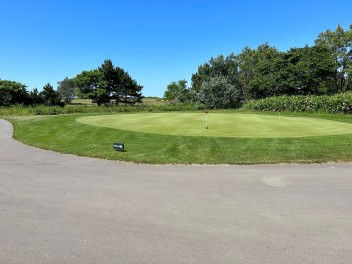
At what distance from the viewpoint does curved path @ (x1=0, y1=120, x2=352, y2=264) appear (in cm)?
386

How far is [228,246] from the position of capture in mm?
4008

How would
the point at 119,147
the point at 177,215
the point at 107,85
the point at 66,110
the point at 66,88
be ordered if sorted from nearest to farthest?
the point at 177,215 → the point at 119,147 → the point at 66,110 → the point at 107,85 → the point at 66,88

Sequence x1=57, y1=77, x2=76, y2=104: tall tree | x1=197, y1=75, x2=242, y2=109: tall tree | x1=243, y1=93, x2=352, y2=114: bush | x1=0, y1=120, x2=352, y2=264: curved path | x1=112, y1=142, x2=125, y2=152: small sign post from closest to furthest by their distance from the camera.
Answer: x1=0, y1=120, x2=352, y2=264: curved path, x1=112, y1=142, x2=125, y2=152: small sign post, x1=243, y1=93, x2=352, y2=114: bush, x1=197, y1=75, x2=242, y2=109: tall tree, x1=57, y1=77, x2=76, y2=104: tall tree

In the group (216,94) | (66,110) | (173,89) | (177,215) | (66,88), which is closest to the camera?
(177,215)

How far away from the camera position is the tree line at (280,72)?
4753cm

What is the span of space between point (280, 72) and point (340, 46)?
20274mm

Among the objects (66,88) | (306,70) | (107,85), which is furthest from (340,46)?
(66,88)

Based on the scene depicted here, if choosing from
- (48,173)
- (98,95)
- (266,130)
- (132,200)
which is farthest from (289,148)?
(98,95)

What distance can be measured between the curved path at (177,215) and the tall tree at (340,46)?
60275 millimetres

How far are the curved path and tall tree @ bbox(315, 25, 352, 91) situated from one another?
60.3 m

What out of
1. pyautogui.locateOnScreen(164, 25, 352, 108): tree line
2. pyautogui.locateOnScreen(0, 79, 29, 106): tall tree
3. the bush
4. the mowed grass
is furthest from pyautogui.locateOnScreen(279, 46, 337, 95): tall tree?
pyautogui.locateOnScreen(0, 79, 29, 106): tall tree

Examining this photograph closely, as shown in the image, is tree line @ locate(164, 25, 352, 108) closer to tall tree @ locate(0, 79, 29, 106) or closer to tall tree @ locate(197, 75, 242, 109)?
tall tree @ locate(197, 75, 242, 109)

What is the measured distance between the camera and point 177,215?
5.14 meters

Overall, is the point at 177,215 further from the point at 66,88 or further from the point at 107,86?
the point at 66,88
